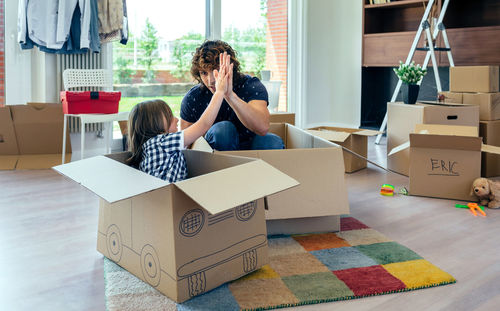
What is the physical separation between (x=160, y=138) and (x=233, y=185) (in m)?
0.41

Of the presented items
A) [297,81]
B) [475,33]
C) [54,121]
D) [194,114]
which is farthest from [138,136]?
[297,81]

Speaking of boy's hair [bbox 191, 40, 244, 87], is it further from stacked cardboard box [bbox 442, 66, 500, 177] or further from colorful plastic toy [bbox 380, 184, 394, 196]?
stacked cardboard box [bbox 442, 66, 500, 177]

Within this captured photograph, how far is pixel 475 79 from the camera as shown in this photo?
337cm

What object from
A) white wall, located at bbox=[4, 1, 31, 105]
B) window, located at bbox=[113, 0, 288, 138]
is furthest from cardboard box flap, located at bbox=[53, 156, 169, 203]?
window, located at bbox=[113, 0, 288, 138]

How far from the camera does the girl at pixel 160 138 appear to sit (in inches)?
65.9

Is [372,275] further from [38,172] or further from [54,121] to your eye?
[54,121]

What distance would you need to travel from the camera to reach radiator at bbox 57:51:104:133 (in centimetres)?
387

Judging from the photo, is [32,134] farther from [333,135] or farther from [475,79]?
[475,79]

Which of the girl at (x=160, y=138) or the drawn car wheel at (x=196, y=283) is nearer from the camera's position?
the drawn car wheel at (x=196, y=283)

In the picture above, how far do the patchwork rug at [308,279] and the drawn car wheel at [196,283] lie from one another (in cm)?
2

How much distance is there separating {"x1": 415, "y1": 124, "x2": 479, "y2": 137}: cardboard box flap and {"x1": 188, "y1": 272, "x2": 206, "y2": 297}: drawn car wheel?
1.79 metres

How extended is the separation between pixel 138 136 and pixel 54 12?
231 cm

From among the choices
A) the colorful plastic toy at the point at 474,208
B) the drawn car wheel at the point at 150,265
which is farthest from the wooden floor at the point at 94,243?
the drawn car wheel at the point at 150,265

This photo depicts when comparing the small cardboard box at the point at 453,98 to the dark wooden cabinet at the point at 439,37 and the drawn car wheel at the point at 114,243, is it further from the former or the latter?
the drawn car wheel at the point at 114,243
